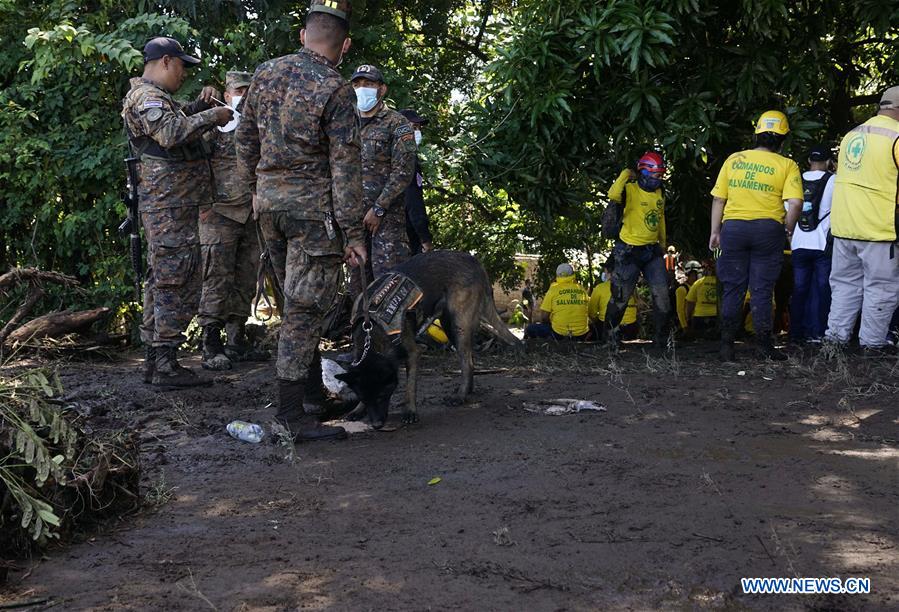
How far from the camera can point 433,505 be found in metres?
4.64

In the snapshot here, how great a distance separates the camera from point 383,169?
834 centimetres

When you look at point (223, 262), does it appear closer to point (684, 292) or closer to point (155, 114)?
point (155, 114)

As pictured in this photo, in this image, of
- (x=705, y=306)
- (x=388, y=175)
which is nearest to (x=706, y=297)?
(x=705, y=306)

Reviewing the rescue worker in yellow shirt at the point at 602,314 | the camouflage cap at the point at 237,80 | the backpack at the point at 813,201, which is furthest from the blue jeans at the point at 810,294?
the camouflage cap at the point at 237,80

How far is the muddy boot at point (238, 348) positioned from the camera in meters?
9.23

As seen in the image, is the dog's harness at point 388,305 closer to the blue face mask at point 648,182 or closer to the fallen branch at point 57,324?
the blue face mask at point 648,182

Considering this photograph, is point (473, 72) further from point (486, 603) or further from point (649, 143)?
point (486, 603)

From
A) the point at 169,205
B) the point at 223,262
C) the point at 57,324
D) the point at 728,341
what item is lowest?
the point at 57,324

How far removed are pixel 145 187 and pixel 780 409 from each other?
16.5ft

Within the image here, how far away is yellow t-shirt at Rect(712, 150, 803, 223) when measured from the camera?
8227 millimetres

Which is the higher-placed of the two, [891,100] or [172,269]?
[891,100]

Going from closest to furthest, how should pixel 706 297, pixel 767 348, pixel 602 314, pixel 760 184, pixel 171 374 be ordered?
pixel 171 374, pixel 760 184, pixel 767 348, pixel 602 314, pixel 706 297

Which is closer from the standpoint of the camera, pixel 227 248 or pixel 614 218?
pixel 227 248

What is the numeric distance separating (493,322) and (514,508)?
291cm
